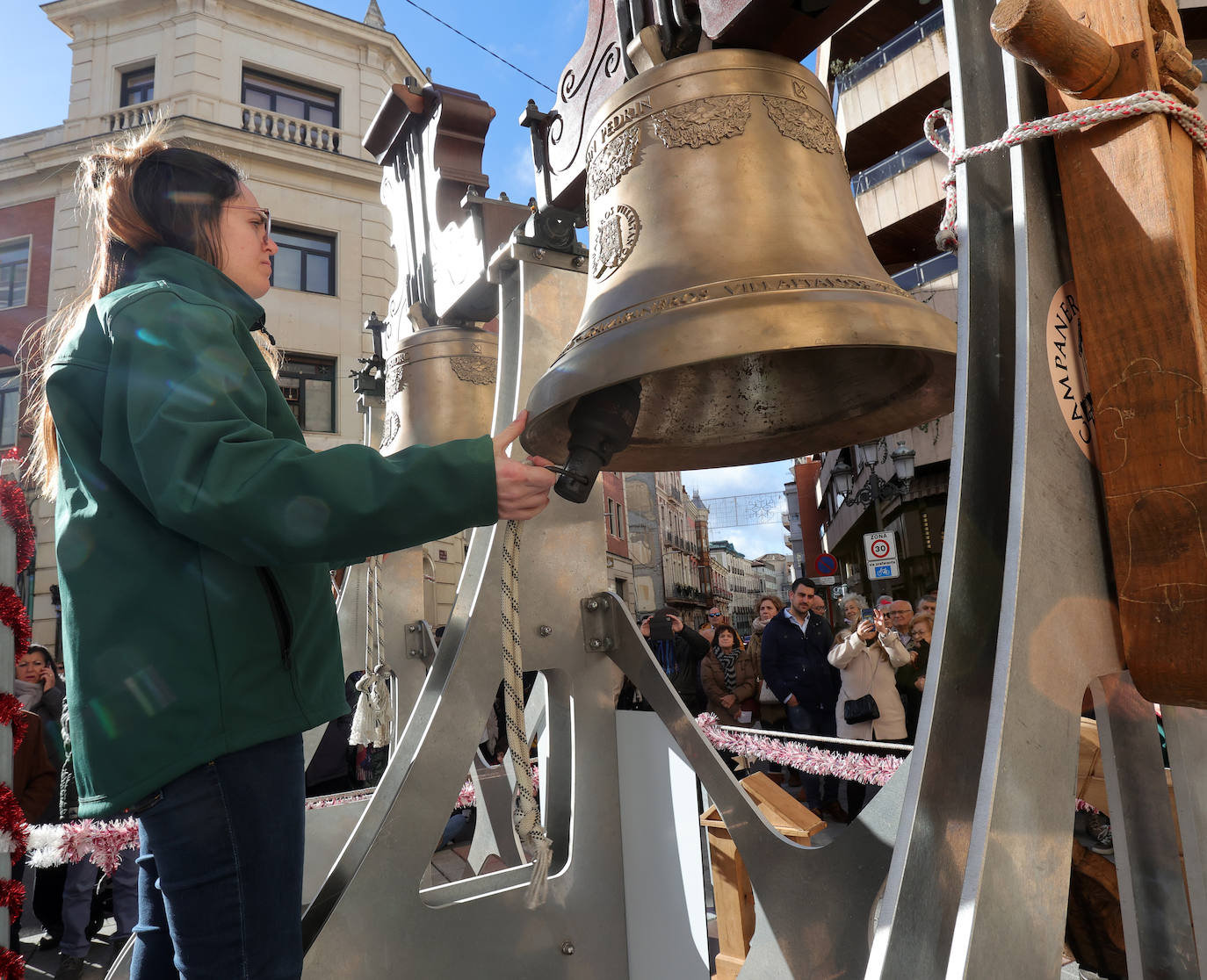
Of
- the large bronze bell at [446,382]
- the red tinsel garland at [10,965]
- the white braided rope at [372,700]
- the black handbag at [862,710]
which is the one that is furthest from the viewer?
the black handbag at [862,710]

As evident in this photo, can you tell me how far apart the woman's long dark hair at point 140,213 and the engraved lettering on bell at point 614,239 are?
2.05ft

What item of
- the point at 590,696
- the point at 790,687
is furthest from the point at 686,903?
the point at 790,687

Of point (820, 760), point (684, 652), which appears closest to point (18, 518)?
point (820, 760)

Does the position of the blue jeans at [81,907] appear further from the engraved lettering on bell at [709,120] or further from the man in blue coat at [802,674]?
the engraved lettering on bell at [709,120]

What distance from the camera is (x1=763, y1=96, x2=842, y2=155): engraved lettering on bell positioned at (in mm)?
1358

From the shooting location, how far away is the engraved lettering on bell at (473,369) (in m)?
2.77

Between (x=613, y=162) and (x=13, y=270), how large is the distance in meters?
16.4

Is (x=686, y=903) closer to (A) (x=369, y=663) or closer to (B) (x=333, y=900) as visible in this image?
(B) (x=333, y=900)

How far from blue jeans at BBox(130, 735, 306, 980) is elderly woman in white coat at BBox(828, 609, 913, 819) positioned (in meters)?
4.19

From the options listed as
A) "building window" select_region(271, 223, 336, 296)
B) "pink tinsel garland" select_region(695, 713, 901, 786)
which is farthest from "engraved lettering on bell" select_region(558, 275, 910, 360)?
"building window" select_region(271, 223, 336, 296)

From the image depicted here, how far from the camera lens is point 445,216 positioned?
264 centimetres

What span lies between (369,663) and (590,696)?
0.95 m

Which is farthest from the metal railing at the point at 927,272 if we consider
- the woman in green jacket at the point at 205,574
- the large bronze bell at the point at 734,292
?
the woman in green jacket at the point at 205,574

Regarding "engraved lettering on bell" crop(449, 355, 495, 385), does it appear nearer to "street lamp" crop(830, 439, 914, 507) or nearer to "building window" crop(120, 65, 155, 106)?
"street lamp" crop(830, 439, 914, 507)
